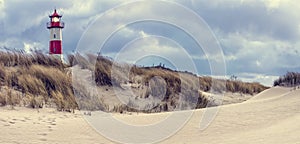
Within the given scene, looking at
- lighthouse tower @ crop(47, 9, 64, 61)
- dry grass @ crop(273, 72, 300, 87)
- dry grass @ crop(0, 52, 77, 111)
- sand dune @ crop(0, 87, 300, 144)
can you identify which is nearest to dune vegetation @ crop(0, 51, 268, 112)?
dry grass @ crop(0, 52, 77, 111)

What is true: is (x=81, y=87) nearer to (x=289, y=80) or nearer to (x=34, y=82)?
(x=34, y=82)

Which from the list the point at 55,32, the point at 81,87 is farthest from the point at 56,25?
A: the point at 81,87

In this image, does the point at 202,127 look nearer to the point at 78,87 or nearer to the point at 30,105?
the point at 30,105

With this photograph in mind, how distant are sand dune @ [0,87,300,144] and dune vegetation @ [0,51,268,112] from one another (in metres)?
1.26

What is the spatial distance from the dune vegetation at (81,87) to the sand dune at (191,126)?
1261 millimetres

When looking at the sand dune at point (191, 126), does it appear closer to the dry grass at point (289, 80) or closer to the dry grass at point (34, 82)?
the dry grass at point (34, 82)

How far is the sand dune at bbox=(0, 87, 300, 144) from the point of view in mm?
9562

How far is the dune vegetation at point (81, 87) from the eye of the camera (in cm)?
1361

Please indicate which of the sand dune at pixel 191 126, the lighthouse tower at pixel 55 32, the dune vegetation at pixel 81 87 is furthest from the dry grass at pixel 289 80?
the lighthouse tower at pixel 55 32

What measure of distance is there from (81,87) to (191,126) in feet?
18.5

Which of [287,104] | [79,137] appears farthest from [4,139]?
[287,104]

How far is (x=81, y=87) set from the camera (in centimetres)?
1597

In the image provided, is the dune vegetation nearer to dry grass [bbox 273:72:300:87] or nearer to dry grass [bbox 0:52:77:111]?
dry grass [bbox 0:52:77:111]

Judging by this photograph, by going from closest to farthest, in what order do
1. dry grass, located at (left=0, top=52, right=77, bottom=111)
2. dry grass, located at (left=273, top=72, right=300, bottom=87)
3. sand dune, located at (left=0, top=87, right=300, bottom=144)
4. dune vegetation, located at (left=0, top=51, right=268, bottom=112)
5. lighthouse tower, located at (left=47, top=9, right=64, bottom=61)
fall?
sand dune, located at (left=0, top=87, right=300, bottom=144) → dry grass, located at (left=0, top=52, right=77, bottom=111) → dune vegetation, located at (left=0, top=51, right=268, bottom=112) → dry grass, located at (left=273, top=72, right=300, bottom=87) → lighthouse tower, located at (left=47, top=9, right=64, bottom=61)
